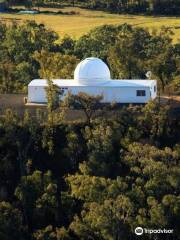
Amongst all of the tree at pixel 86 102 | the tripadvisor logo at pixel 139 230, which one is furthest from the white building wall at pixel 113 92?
the tripadvisor logo at pixel 139 230

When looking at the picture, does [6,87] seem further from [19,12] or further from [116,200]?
[19,12]

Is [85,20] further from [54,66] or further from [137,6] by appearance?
[54,66]

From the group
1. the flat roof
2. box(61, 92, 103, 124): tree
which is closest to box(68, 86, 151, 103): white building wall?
the flat roof

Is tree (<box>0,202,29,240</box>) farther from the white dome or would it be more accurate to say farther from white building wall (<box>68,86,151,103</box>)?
the white dome

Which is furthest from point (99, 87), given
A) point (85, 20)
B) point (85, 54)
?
point (85, 20)

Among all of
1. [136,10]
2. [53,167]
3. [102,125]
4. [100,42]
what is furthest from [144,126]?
[136,10]
